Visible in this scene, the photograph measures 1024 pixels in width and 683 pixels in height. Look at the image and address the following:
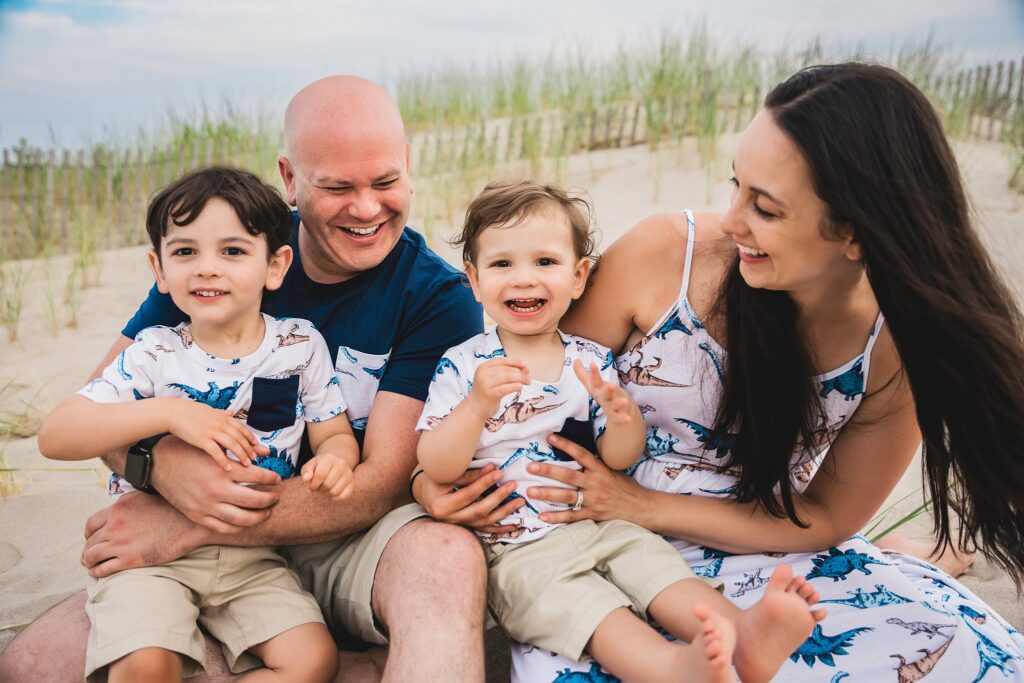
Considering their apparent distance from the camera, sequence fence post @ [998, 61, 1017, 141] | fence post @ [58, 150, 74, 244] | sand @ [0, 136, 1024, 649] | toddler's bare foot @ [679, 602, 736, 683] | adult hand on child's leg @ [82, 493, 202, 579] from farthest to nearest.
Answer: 1. fence post @ [998, 61, 1017, 141]
2. fence post @ [58, 150, 74, 244]
3. sand @ [0, 136, 1024, 649]
4. adult hand on child's leg @ [82, 493, 202, 579]
5. toddler's bare foot @ [679, 602, 736, 683]

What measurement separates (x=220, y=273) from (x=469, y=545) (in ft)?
3.43

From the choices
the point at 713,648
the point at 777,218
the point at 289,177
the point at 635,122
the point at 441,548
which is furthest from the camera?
the point at 635,122

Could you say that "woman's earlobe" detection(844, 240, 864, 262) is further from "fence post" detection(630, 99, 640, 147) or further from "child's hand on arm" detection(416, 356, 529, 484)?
"fence post" detection(630, 99, 640, 147)

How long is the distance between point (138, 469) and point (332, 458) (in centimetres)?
61

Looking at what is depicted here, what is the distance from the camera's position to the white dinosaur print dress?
7.95ft

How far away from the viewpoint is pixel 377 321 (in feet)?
9.66

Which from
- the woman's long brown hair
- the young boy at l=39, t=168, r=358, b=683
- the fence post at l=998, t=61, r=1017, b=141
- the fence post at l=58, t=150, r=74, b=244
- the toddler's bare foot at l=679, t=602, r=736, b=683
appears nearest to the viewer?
the toddler's bare foot at l=679, t=602, r=736, b=683

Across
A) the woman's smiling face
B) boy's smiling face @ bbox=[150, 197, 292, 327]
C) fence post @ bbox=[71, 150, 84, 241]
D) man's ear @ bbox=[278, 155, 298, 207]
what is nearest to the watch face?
boy's smiling face @ bbox=[150, 197, 292, 327]

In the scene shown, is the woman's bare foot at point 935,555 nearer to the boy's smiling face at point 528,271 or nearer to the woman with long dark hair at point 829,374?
the woman with long dark hair at point 829,374

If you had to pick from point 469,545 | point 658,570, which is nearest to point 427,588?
point 469,545

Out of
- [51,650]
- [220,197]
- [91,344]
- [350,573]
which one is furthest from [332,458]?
[91,344]

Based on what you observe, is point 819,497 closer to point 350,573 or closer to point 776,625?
point 776,625

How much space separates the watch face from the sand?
1.04m

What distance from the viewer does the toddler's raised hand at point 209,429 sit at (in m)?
2.41
